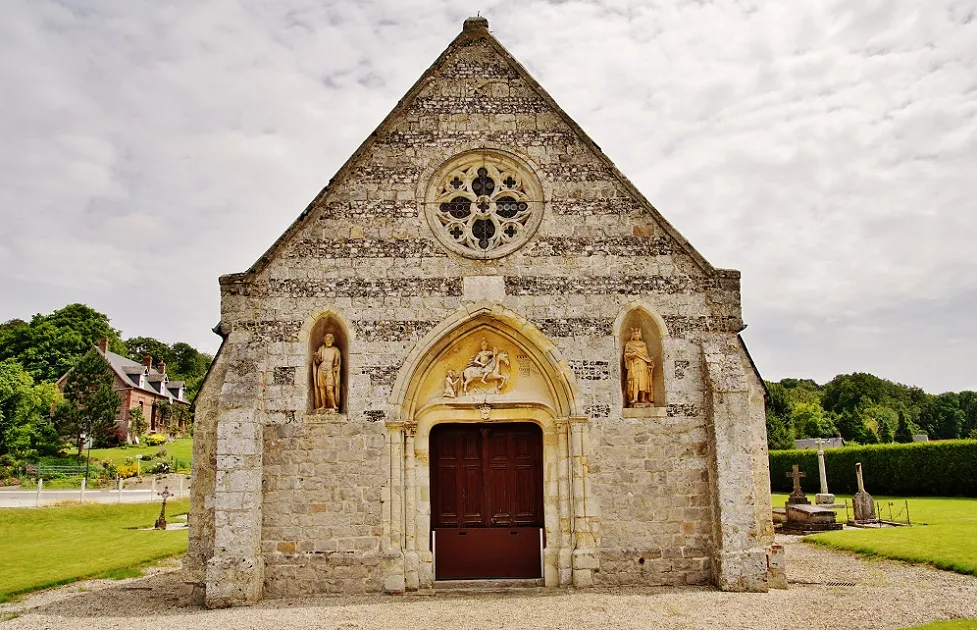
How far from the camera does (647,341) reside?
11797 mm

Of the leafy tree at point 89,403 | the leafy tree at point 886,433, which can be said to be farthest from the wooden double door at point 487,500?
the leafy tree at point 886,433

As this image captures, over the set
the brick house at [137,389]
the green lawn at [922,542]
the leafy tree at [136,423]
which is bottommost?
the green lawn at [922,542]

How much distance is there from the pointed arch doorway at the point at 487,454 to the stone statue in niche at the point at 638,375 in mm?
953

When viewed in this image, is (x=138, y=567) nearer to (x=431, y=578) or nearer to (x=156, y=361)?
(x=431, y=578)

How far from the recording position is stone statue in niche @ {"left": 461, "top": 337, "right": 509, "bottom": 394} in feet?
38.3

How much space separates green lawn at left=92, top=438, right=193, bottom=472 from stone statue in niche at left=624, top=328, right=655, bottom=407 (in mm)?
39996

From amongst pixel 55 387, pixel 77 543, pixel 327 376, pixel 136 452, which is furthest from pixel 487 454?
pixel 55 387

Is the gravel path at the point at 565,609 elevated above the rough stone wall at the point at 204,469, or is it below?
below

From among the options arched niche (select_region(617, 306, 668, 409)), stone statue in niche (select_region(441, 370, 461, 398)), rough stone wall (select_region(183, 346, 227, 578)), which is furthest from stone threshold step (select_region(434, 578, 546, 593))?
rough stone wall (select_region(183, 346, 227, 578))

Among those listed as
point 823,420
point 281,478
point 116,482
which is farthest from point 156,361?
point 281,478

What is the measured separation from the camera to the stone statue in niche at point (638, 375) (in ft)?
37.4

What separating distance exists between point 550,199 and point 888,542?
34.4ft

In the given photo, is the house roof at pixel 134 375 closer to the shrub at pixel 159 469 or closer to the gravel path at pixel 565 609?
the shrub at pixel 159 469

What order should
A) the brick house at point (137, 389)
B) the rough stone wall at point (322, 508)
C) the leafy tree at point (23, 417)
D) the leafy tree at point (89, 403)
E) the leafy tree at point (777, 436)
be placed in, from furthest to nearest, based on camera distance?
the brick house at point (137, 389), the leafy tree at point (777, 436), the leafy tree at point (89, 403), the leafy tree at point (23, 417), the rough stone wall at point (322, 508)
